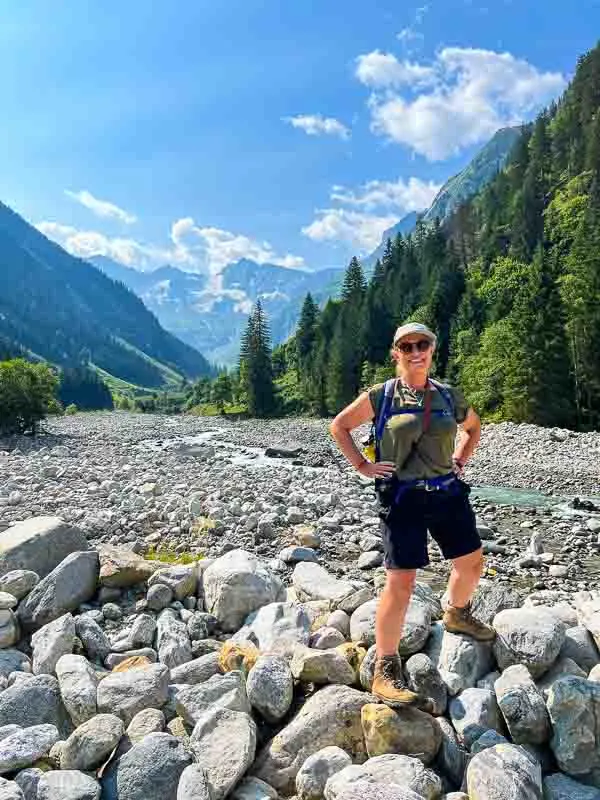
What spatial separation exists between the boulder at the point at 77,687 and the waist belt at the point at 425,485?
3581 mm

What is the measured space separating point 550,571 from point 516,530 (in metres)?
4.10

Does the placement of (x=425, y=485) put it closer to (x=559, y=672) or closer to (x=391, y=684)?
(x=391, y=684)

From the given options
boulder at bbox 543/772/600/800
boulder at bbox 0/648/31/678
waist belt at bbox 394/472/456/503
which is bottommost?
boulder at bbox 0/648/31/678

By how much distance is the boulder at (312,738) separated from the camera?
4.40m

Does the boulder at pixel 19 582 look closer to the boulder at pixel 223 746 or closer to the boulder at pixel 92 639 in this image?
the boulder at pixel 92 639

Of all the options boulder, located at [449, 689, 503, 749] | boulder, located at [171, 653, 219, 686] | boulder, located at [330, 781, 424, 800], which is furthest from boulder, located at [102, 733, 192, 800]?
boulder, located at [449, 689, 503, 749]

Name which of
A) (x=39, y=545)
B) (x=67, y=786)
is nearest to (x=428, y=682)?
(x=67, y=786)

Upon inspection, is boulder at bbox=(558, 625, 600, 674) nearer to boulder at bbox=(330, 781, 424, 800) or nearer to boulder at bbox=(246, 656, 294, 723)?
boulder at bbox=(330, 781, 424, 800)

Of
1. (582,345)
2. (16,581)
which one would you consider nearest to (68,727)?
(16,581)

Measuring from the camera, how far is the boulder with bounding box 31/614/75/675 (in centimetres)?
605

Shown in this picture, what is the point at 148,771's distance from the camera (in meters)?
4.20

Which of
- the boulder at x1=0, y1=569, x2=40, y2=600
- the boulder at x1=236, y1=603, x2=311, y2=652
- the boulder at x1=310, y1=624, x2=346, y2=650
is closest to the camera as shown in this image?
the boulder at x1=310, y1=624, x2=346, y2=650

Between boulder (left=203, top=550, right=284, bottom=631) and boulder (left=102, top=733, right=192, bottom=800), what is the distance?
2747 millimetres

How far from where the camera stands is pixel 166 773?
420 cm
